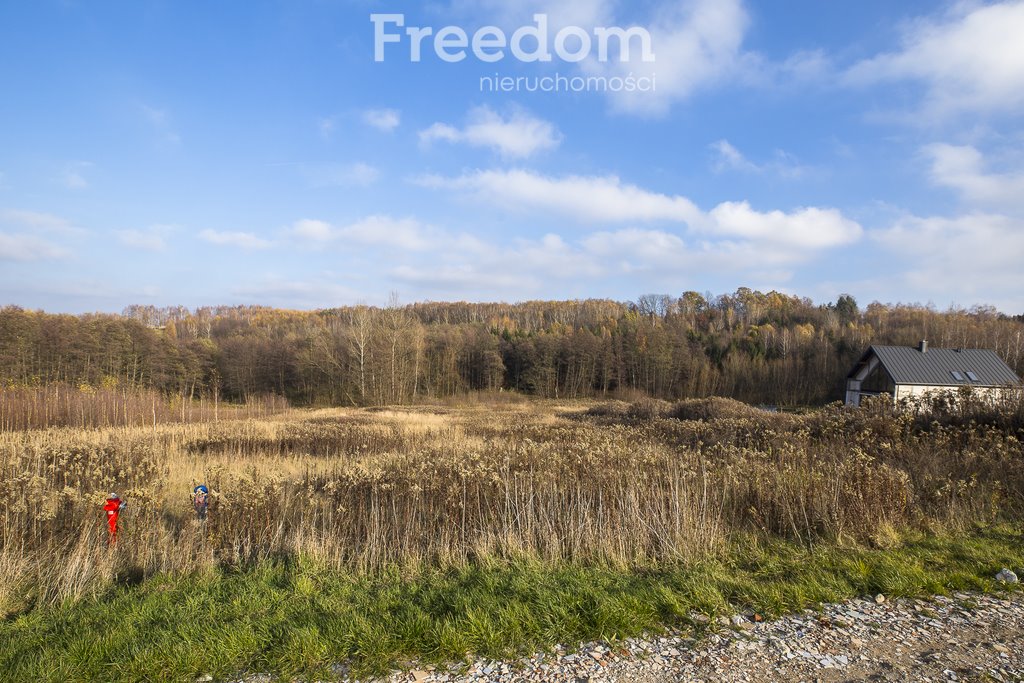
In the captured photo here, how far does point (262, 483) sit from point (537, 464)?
3.92m

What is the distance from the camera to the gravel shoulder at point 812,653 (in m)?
3.54

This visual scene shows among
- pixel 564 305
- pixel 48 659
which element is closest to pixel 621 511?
pixel 48 659

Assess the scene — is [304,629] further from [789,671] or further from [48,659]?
[789,671]

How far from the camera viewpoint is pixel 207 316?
129875 mm

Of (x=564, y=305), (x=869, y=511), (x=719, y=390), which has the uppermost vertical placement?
(x=564, y=305)

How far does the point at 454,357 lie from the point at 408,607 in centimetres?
5904

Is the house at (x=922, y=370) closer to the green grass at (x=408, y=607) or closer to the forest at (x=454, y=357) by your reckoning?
the forest at (x=454, y=357)

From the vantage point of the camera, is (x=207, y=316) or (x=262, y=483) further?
(x=207, y=316)

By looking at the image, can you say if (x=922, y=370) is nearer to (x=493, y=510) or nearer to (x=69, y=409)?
(x=493, y=510)

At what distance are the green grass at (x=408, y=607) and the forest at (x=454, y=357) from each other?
43712 millimetres

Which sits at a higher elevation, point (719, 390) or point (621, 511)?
point (621, 511)

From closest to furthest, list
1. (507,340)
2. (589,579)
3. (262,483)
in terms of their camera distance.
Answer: (589,579) → (262,483) → (507,340)

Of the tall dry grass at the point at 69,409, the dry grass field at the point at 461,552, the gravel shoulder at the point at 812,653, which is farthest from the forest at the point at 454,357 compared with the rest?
the gravel shoulder at the point at 812,653

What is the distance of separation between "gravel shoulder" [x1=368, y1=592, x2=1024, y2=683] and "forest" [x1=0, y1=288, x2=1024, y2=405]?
150 feet
